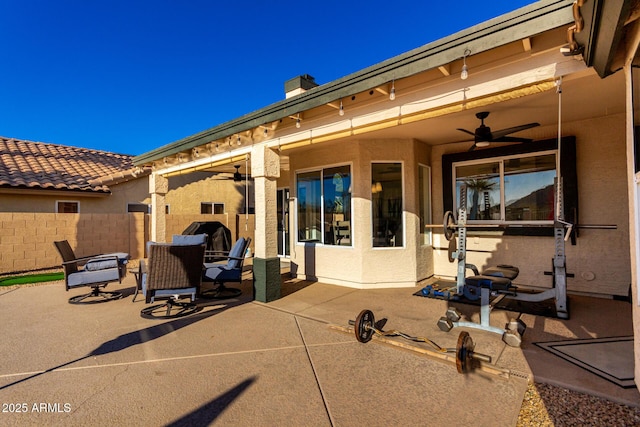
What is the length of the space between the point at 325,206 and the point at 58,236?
7839 mm

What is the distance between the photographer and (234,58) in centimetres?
1706

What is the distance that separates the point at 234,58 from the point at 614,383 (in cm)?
1888

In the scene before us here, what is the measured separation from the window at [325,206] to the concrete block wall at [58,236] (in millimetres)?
5972

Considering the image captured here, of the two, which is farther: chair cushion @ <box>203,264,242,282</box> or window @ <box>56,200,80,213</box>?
window @ <box>56,200,80,213</box>

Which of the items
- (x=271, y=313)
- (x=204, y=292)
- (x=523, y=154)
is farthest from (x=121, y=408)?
(x=523, y=154)

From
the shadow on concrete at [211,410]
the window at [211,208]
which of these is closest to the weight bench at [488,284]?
the shadow on concrete at [211,410]

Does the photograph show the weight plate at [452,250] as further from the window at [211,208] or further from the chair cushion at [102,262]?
the window at [211,208]

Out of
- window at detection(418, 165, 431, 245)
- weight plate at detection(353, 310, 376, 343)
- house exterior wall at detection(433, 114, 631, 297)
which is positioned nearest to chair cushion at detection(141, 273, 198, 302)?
weight plate at detection(353, 310, 376, 343)

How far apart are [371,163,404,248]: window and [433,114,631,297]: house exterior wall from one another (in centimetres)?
241

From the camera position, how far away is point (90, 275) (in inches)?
222

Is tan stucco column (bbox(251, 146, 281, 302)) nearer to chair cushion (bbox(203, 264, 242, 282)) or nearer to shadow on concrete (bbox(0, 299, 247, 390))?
chair cushion (bbox(203, 264, 242, 282))

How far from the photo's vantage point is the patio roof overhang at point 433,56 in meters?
2.62

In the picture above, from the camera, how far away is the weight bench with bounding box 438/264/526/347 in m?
3.49

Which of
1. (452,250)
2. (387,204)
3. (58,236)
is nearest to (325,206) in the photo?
(387,204)
